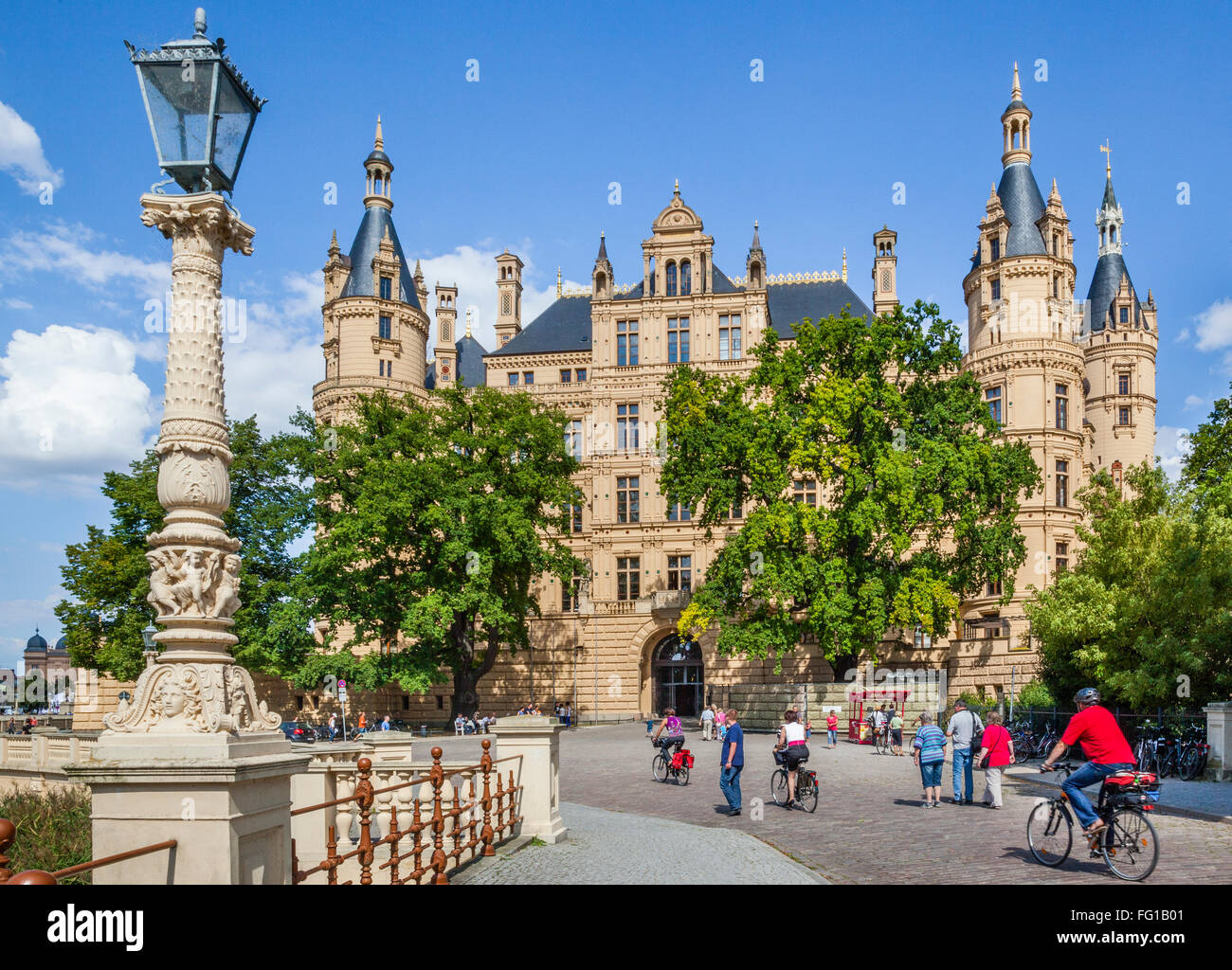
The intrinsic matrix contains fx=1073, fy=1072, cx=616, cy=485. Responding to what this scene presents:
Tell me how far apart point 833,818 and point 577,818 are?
4087 millimetres

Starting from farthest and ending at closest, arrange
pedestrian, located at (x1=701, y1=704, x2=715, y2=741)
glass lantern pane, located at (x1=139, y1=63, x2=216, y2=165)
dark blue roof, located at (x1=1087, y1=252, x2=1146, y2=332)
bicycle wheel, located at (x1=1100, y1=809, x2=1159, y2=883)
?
dark blue roof, located at (x1=1087, y1=252, x2=1146, y2=332), pedestrian, located at (x1=701, y1=704, x2=715, y2=741), bicycle wheel, located at (x1=1100, y1=809, x2=1159, y2=883), glass lantern pane, located at (x1=139, y1=63, x2=216, y2=165)

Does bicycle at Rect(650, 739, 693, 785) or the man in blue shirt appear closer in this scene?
the man in blue shirt

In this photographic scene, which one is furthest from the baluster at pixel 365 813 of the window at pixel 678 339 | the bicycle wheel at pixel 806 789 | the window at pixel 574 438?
the window at pixel 574 438

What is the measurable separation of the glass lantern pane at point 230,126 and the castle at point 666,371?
39.3 m

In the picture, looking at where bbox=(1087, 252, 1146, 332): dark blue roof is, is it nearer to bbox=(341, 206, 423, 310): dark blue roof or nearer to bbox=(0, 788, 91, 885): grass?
bbox=(341, 206, 423, 310): dark blue roof

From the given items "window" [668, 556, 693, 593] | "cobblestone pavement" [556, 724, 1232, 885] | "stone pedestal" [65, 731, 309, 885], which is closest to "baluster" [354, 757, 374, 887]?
"stone pedestal" [65, 731, 309, 885]

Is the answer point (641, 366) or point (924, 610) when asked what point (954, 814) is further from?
point (641, 366)

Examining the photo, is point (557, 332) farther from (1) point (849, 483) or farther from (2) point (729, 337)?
(1) point (849, 483)

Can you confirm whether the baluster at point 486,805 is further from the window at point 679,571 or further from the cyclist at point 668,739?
the window at point 679,571

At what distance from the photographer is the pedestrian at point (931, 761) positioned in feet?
59.7

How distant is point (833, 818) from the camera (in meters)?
17.1

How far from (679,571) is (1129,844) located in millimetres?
43048

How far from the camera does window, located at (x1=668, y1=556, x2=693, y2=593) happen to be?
177ft

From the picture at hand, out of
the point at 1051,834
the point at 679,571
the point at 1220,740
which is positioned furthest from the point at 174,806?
the point at 679,571
